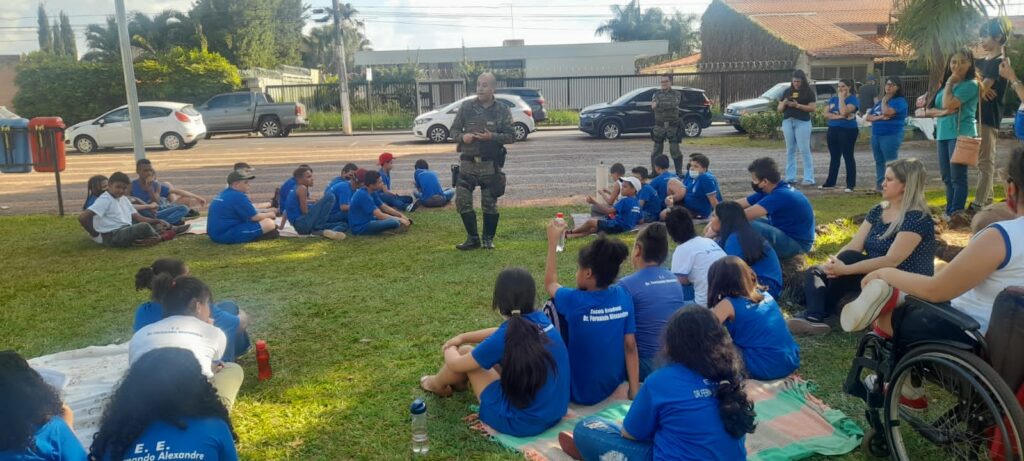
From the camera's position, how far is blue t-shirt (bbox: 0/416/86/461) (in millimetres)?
2697

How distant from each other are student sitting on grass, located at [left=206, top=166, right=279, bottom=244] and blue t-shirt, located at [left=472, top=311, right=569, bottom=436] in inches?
234

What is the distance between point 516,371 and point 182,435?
157cm

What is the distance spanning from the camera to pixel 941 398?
3.46 meters

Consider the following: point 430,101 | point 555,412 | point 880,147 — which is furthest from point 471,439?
point 430,101

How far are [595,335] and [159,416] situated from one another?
89.1 inches

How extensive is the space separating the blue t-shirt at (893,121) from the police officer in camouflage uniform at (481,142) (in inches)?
224

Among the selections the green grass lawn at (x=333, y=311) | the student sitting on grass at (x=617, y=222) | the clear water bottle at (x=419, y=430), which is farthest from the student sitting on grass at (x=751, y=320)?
the student sitting on grass at (x=617, y=222)

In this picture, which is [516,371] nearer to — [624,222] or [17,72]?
[624,222]

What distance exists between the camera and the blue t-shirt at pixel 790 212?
21.5ft

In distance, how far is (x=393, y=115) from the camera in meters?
30.6

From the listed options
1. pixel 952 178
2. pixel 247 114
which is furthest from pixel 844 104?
pixel 247 114

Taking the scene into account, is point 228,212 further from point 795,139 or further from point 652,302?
point 795,139

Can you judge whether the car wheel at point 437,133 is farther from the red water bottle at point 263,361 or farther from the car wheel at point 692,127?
the red water bottle at point 263,361

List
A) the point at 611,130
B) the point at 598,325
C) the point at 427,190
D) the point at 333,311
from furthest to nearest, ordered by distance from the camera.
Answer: the point at 611,130, the point at 427,190, the point at 333,311, the point at 598,325
